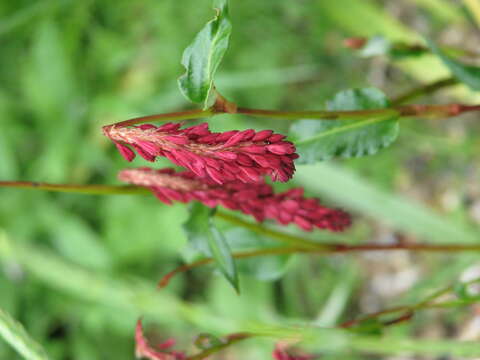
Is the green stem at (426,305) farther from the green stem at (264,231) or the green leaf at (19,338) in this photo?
the green leaf at (19,338)

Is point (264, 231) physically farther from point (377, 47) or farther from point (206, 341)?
point (377, 47)

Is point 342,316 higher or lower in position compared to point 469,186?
lower

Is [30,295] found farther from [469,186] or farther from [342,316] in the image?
[469,186]

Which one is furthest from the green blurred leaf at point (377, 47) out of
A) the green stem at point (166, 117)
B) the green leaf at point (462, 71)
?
the green stem at point (166, 117)

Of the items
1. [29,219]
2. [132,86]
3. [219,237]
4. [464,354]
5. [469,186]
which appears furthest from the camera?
[132,86]

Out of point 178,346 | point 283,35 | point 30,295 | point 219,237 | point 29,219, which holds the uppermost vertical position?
point 283,35

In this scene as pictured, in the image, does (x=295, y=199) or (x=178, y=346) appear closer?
(x=295, y=199)

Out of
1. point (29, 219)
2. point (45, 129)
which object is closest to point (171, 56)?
point (45, 129)

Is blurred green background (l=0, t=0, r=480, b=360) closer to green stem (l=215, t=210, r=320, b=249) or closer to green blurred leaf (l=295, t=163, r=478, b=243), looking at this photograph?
green blurred leaf (l=295, t=163, r=478, b=243)
